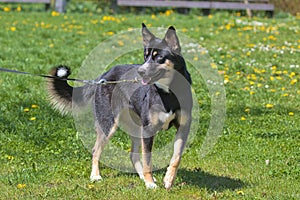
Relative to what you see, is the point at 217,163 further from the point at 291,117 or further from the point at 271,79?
the point at 271,79

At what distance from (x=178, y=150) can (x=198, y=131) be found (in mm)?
1833

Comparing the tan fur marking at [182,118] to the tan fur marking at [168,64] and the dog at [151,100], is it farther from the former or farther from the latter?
the tan fur marking at [168,64]

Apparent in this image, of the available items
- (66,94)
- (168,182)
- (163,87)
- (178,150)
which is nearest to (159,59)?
(163,87)

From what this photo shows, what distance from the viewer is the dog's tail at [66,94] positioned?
5.85 meters

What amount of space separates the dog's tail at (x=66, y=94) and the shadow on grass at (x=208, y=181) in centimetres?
128

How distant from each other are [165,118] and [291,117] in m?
3.00

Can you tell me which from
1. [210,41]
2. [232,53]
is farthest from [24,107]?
[210,41]

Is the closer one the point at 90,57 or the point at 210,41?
the point at 90,57

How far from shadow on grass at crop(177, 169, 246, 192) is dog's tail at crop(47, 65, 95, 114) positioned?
1.28 meters

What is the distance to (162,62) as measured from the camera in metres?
4.93

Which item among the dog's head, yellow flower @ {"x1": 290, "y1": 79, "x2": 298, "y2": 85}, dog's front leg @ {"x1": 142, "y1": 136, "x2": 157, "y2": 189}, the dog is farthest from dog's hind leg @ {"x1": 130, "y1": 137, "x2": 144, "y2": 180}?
yellow flower @ {"x1": 290, "y1": 79, "x2": 298, "y2": 85}

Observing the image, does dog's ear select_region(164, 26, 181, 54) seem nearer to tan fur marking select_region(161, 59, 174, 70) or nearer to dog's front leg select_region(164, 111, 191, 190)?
tan fur marking select_region(161, 59, 174, 70)

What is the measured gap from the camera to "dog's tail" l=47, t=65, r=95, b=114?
585 centimetres

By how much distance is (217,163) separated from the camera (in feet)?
19.0
